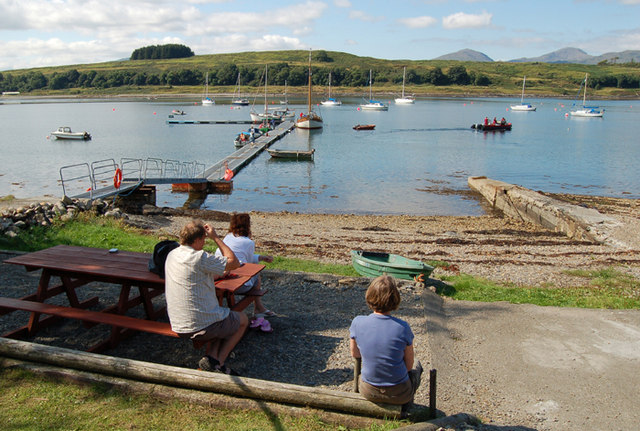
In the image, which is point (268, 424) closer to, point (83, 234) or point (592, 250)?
point (83, 234)

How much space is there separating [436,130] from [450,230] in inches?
2034

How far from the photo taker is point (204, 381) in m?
4.43

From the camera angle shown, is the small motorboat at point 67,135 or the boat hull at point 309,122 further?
the boat hull at point 309,122

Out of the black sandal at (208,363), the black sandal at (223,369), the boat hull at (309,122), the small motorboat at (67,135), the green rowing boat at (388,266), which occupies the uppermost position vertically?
the boat hull at (309,122)

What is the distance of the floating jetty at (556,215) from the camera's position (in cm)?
1545

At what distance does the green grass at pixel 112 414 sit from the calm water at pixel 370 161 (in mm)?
19237

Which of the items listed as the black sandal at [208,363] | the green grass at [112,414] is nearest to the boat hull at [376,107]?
the black sandal at [208,363]

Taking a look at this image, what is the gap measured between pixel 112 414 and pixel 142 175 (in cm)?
2767

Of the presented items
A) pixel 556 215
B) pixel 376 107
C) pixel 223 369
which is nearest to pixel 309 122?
pixel 556 215

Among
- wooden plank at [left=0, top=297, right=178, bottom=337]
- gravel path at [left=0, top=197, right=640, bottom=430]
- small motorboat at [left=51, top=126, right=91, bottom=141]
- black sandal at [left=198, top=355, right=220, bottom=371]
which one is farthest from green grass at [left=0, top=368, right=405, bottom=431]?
small motorboat at [left=51, top=126, right=91, bottom=141]

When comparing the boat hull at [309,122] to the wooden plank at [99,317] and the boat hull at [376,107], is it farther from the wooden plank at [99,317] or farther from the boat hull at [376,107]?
the wooden plank at [99,317]

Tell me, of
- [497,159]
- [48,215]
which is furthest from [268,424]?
[497,159]

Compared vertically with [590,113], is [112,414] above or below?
below

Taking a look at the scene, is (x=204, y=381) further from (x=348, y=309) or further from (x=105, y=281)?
(x=348, y=309)
